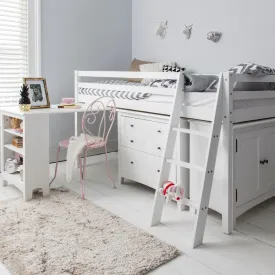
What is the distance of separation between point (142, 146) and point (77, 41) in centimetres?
171

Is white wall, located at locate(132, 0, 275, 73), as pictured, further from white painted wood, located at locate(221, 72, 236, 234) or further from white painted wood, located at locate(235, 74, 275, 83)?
white painted wood, located at locate(221, 72, 236, 234)

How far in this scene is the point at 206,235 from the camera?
1.99 metres

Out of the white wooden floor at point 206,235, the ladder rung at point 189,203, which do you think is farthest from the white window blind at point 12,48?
the ladder rung at point 189,203

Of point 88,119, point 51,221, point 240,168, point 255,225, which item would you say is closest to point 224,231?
Answer: point 255,225

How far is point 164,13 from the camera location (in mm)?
3791

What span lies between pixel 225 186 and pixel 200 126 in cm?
40

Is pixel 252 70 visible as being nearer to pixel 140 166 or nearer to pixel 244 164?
pixel 244 164

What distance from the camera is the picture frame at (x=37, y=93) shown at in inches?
106

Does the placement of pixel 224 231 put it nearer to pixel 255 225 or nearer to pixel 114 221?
pixel 255 225

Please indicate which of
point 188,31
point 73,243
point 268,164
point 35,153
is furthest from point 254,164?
point 188,31

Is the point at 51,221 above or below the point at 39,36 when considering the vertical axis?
below

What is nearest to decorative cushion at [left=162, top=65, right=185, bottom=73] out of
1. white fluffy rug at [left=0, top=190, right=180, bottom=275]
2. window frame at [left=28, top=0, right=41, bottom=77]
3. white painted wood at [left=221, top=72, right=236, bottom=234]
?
window frame at [left=28, top=0, right=41, bottom=77]

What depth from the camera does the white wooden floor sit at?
1.64 meters

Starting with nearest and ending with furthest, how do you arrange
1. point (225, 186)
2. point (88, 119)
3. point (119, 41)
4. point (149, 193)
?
point (225, 186) < point (149, 193) < point (88, 119) < point (119, 41)
